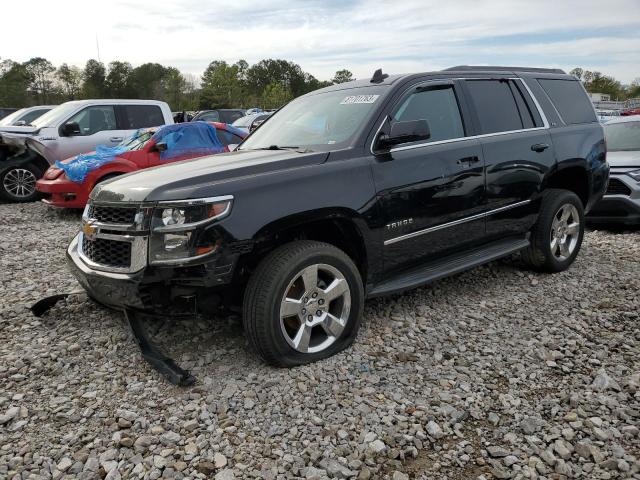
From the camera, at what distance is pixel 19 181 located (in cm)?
1002

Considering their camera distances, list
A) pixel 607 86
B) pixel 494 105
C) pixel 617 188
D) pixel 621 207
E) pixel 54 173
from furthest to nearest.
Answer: pixel 607 86 < pixel 54 173 < pixel 617 188 < pixel 621 207 < pixel 494 105

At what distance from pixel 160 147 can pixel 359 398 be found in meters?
6.35

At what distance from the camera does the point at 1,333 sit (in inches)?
157

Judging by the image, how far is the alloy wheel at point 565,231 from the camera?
505cm

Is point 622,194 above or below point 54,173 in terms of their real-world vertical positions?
below

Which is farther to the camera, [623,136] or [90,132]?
[90,132]

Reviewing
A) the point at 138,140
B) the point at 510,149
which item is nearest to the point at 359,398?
the point at 510,149

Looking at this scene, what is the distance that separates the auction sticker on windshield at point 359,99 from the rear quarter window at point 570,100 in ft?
6.84

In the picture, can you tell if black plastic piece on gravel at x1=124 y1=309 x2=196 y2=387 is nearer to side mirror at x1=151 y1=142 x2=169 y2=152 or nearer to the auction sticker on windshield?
the auction sticker on windshield

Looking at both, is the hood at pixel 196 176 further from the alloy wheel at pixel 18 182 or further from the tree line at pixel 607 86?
the tree line at pixel 607 86

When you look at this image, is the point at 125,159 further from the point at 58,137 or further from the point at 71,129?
the point at 58,137

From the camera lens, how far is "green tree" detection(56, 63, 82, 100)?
6862cm

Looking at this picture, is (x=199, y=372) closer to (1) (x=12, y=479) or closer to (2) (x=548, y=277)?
(1) (x=12, y=479)

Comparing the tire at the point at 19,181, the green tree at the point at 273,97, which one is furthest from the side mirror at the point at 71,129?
the green tree at the point at 273,97
